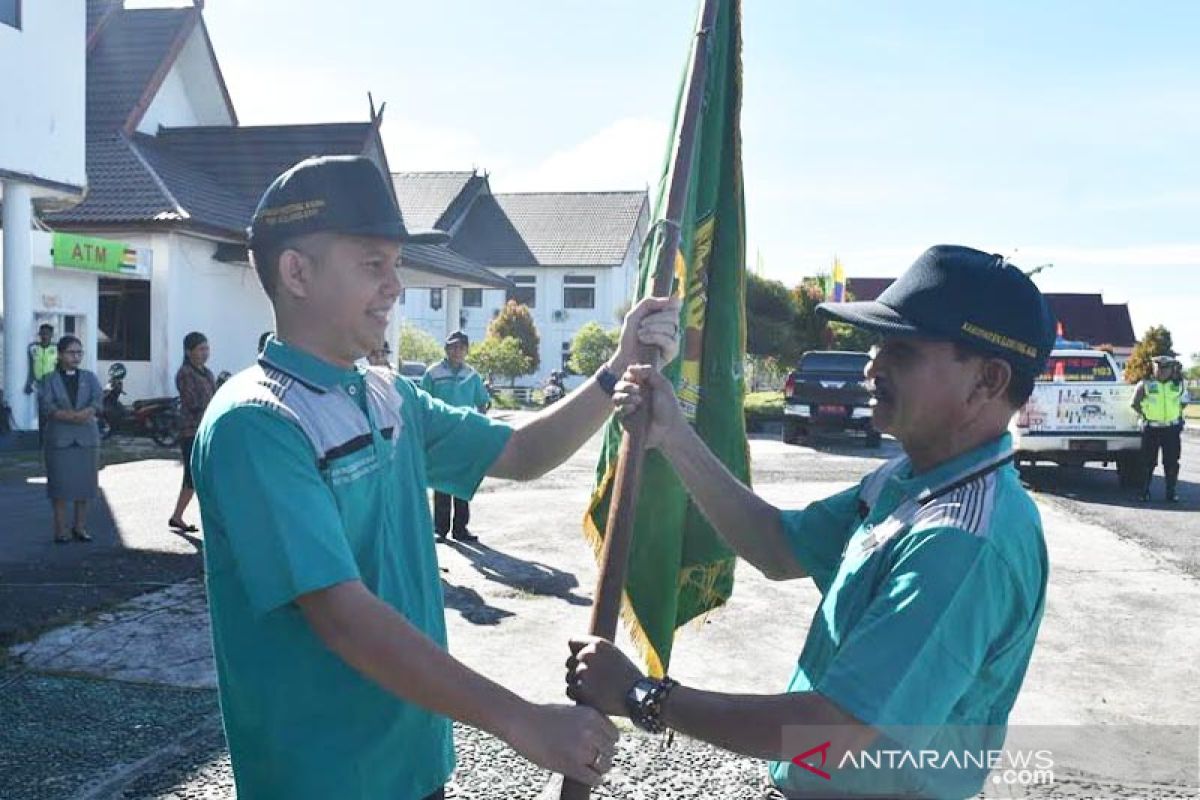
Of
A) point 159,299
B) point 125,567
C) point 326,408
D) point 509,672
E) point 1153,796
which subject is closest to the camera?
point 326,408

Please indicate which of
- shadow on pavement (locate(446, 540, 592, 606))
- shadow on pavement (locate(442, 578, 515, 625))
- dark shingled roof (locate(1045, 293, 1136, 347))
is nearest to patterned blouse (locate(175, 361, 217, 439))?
shadow on pavement (locate(446, 540, 592, 606))

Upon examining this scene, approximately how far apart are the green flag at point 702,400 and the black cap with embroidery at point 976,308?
1.31 metres

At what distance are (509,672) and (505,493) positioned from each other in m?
7.72

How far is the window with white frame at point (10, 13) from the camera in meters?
15.3

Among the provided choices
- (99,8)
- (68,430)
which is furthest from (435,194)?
(68,430)

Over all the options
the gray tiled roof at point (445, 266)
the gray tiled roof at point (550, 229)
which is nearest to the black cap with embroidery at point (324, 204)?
the gray tiled roof at point (445, 266)

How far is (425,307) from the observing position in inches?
2100

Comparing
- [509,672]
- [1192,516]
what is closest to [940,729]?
[509,672]

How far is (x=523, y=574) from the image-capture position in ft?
28.1

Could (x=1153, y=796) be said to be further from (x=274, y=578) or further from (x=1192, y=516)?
(x=1192, y=516)

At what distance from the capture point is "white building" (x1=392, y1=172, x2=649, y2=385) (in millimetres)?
48969

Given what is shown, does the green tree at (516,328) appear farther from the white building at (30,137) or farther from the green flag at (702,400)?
the green flag at (702,400)

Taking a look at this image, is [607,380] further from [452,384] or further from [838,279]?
[838,279]

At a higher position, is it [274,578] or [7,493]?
[274,578]
